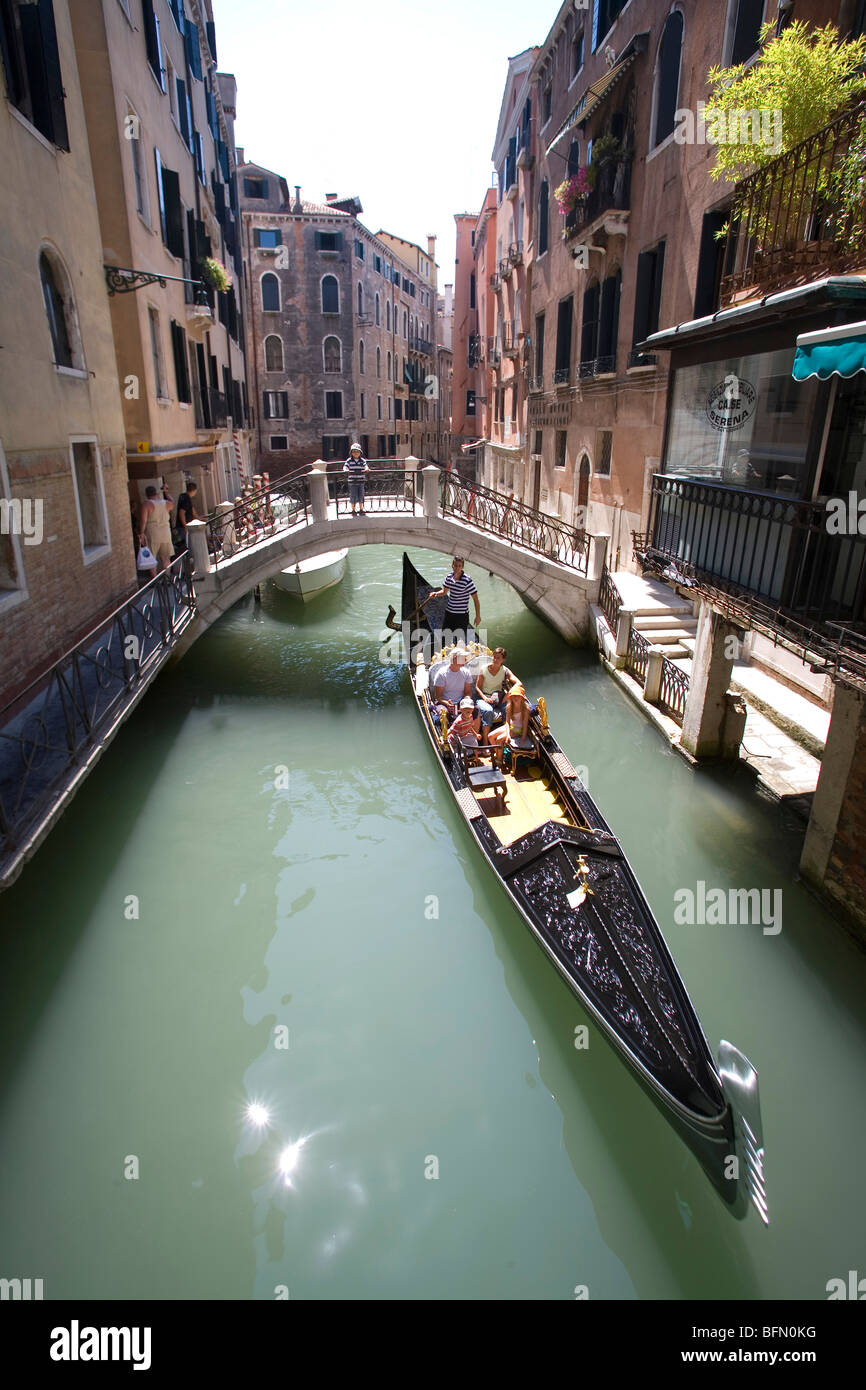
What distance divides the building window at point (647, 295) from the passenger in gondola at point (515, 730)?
7.10 metres

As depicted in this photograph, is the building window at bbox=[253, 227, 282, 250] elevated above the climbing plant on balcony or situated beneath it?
elevated above

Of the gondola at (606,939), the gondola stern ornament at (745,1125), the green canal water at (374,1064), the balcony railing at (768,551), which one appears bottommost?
the green canal water at (374,1064)

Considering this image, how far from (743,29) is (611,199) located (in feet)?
11.2

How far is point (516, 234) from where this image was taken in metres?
19.8

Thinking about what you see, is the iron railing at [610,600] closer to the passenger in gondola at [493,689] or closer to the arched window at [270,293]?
the passenger in gondola at [493,689]

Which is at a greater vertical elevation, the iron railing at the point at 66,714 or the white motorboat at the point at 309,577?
the iron railing at the point at 66,714

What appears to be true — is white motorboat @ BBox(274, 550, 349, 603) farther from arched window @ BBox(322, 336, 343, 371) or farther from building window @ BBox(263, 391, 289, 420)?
arched window @ BBox(322, 336, 343, 371)

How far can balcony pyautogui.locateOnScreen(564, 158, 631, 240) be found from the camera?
38.1 feet

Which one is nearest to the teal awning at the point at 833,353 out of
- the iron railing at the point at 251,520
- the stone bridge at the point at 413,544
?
the stone bridge at the point at 413,544

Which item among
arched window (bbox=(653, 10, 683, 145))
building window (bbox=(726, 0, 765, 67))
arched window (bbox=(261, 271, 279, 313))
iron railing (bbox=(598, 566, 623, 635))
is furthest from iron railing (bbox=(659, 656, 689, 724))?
arched window (bbox=(261, 271, 279, 313))

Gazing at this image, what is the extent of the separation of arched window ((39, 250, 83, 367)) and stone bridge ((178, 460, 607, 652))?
3.26m

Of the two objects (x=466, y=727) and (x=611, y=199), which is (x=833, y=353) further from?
(x=611, y=199)

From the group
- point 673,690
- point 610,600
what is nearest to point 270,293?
point 610,600

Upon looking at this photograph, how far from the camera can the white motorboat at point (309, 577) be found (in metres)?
15.5
